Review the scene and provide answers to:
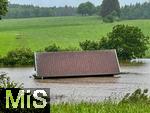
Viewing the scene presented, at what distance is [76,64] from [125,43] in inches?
869

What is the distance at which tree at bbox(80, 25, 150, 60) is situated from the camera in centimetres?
6962

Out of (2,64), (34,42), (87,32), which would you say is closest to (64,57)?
(2,64)

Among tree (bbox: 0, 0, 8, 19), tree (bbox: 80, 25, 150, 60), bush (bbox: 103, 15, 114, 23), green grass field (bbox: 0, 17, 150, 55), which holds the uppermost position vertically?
tree (bbox: 0, 0, 8, 19)

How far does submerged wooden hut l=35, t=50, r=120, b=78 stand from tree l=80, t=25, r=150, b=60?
738 inches

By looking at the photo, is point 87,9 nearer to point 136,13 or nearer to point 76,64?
point 136,13

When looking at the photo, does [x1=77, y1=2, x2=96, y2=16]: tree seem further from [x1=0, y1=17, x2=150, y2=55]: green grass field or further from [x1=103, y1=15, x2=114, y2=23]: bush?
[x1=0, y1=17, x2=150, y2=55]: green grass field

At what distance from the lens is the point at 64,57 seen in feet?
164

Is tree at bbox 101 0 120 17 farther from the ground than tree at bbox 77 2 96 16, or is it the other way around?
tree at bbox 101 0 120 17

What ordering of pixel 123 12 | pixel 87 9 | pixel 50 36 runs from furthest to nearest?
pixel 87 9, pixel 123 12, pixel 50 36

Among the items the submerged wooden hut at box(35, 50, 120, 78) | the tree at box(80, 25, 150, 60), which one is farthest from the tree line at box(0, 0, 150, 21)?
the submerged wooden hut at box(35, 50, 120, 78)

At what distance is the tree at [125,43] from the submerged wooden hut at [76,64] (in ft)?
61.5

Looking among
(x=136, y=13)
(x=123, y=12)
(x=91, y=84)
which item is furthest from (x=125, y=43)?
(x=136, y=13)

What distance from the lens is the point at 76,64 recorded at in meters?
49.7

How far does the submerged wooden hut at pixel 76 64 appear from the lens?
48.0 m
